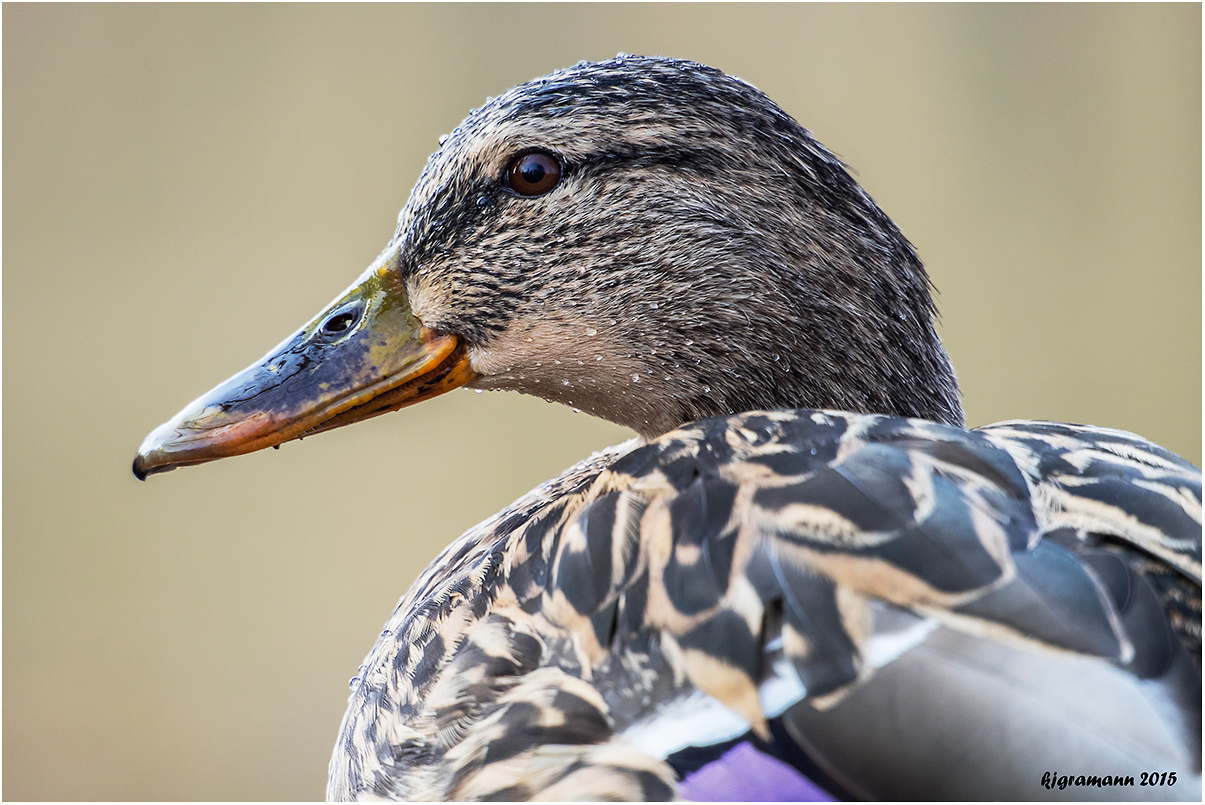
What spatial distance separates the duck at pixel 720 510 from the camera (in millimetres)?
534

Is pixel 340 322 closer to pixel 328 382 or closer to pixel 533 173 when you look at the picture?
pixel 328 382

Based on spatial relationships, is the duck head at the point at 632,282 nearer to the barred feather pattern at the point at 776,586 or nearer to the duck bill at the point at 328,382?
the duck bill at the point at 328,382

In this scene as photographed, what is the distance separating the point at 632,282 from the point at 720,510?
31 centimetres

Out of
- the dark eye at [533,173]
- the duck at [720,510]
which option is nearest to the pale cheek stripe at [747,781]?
the duck at [720,510]

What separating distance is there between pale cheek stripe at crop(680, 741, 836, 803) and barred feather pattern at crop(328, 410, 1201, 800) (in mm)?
17

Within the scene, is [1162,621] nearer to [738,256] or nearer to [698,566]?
[698,566]

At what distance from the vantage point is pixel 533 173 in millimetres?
884

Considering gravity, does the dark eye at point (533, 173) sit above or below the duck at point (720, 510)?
above

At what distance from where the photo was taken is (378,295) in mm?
930

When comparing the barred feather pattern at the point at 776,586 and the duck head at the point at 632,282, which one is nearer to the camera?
the barred feather pattern at the point at 776,586

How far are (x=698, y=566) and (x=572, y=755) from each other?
14 centimetres

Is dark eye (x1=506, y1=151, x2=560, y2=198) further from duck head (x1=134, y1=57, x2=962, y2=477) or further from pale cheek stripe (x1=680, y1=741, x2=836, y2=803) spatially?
pale cheek stripe (x1=680, y1=741, x2=836, y2=803)

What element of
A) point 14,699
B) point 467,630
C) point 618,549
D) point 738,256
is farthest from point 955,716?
point 14,699

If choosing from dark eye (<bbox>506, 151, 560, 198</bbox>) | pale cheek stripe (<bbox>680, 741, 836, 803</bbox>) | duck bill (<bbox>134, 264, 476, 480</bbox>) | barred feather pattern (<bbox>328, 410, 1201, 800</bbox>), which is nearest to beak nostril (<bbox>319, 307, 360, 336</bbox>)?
duck bill (<bbox>134, 264, 476, 480</bbox>)
